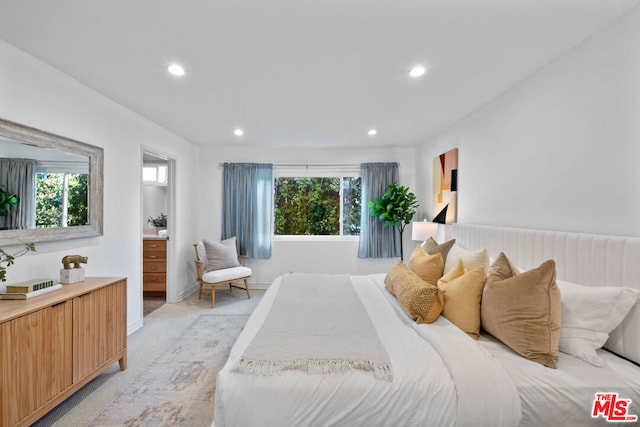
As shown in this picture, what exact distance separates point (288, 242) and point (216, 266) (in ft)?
4.19

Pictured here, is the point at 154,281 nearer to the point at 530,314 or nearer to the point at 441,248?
the point at 441,248

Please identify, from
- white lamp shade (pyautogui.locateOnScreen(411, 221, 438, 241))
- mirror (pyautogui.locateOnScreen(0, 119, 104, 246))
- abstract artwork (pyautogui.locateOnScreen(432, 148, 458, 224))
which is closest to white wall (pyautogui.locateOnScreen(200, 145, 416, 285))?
abstract artwork (pyautogui.locateOnScreen(432, 148, 458, 224))

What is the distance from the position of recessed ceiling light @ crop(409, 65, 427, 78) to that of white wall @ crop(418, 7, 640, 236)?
89 cm

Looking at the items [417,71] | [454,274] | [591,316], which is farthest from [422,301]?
[417,71]

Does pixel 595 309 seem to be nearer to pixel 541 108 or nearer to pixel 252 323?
pixel 541 108

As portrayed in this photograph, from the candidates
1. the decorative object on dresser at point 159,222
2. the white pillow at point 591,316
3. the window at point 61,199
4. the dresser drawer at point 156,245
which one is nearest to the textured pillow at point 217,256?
the dresser drawer at point 156,245

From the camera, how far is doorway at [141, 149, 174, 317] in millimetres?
4266

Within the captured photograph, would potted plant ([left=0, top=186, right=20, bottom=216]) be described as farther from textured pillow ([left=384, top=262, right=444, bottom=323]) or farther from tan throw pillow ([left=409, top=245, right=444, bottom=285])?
tan throw pillow ([left=409, top=245, right=444, bottom=285])

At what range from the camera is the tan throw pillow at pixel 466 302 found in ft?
5.95

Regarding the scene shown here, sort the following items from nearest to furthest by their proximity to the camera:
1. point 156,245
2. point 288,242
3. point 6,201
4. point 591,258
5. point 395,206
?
point 591,258
point 6,201
point 395,206
point 156,245
point 288,242

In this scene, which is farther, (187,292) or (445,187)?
(187,292)

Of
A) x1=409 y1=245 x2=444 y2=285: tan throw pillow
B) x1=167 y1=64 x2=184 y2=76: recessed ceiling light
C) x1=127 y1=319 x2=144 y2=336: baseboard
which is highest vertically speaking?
x1=167 y1=64 x2=184 y2=76: recessed ceiling light

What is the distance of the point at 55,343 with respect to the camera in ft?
6.11

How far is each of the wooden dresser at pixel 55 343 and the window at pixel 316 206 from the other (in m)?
3.02
